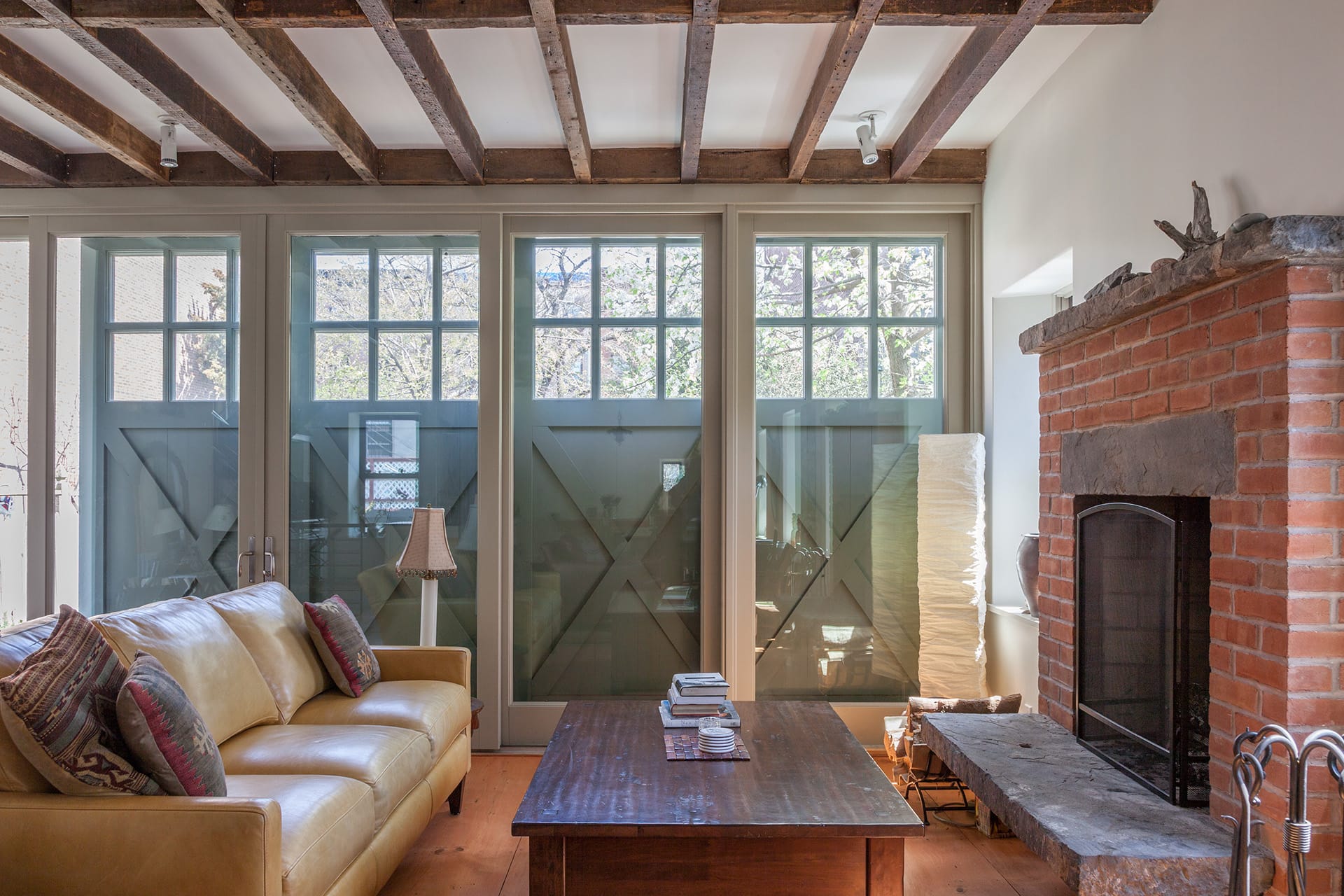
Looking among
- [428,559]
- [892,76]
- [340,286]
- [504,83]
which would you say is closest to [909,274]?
[892,76]

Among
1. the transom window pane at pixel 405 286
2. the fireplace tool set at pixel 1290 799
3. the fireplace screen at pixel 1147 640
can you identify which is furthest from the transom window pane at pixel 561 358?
the fireplace tool set at pixel 1290 799

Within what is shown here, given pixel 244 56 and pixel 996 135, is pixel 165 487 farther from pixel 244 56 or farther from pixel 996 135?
pixel 996 135

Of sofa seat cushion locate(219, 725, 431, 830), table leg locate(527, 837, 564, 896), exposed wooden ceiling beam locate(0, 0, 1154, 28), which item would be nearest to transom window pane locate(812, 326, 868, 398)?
exposed wooden ceiling beam locate(0, 0, 1154, 28)

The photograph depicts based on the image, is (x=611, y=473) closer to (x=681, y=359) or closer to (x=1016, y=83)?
(x=681, y=359)

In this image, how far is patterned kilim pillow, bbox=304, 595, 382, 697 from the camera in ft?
10.2

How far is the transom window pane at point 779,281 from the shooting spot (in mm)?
4215

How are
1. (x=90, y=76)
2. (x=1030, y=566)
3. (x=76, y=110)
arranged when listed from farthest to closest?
(x=1030, y=566) → (x=76, y=110) → (x=90, y=76)

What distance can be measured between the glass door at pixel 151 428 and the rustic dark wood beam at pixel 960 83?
3.16 meters

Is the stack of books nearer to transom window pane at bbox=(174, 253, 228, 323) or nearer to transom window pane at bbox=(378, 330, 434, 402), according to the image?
transom window pane at bbox=(378, 330, 434, 402)

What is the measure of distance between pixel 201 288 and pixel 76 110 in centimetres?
97

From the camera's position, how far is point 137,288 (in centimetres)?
418

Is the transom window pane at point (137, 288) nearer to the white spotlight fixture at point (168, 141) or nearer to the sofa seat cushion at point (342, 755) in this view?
the white spotlight fixture at point (168, 141)

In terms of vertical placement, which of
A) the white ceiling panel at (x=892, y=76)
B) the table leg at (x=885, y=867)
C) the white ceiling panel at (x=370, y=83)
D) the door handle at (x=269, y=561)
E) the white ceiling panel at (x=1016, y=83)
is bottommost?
the table leg at (x=885, y=867)

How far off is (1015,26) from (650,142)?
1787 mm
